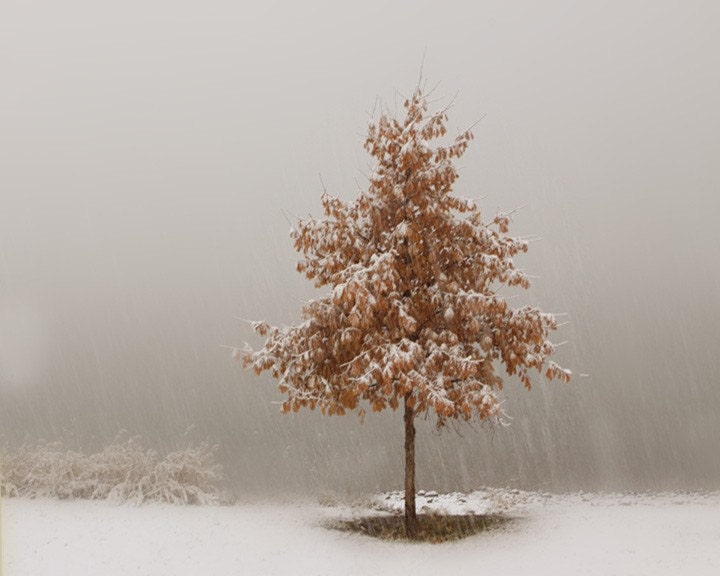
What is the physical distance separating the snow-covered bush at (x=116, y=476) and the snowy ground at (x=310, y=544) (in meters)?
0.62

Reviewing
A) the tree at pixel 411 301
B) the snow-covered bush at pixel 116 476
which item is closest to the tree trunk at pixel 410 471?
the tree at pixel 411 301

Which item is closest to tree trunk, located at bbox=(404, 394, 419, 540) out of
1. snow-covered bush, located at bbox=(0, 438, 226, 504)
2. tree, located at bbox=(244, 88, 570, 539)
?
tree, located at bbox=(244, 88, 570, 539)

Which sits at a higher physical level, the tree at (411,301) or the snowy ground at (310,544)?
the tree at (411,301)

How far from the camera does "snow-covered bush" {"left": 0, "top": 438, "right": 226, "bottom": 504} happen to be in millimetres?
16781

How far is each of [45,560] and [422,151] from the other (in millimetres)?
10593

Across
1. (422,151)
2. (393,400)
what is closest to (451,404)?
(393,400)

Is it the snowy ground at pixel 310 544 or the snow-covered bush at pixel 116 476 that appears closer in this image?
the snowy ground at pixel 310 544

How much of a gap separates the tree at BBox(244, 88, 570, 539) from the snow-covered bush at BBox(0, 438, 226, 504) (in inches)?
179

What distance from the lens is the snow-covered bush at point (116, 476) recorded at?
1678cm

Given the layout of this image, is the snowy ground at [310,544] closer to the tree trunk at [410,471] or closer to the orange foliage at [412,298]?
the tree trunk at [410,471]

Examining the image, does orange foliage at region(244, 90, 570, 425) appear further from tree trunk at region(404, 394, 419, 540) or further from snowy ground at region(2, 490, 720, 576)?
snowy ground at region(2, 490, 720, 576)

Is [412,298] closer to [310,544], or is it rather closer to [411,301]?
[411,301]

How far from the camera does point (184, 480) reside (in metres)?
17.3

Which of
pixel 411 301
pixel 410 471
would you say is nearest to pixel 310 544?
pixel 410 471
